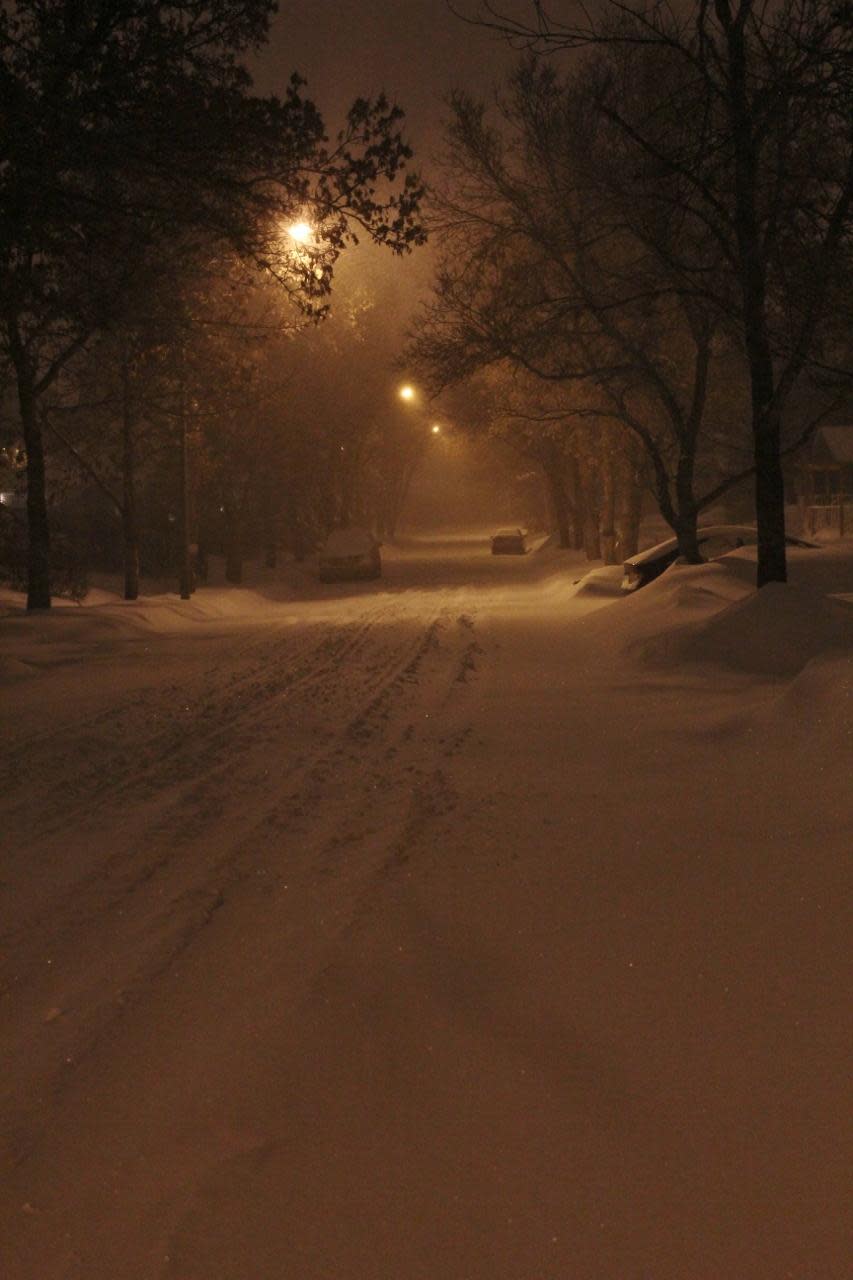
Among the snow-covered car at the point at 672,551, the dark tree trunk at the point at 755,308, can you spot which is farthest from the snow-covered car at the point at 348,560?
the dark tree trunk at the point at 755,308

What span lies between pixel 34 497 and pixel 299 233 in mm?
10156

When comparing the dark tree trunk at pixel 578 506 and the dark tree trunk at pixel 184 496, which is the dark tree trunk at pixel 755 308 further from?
the dark tree trunk at pixel 578 506

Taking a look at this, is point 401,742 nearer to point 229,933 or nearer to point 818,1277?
point 229,933

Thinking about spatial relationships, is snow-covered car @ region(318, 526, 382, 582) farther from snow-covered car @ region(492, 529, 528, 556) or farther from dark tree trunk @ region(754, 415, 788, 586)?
dark tree trunk @ region(754, 415, 788, 586)

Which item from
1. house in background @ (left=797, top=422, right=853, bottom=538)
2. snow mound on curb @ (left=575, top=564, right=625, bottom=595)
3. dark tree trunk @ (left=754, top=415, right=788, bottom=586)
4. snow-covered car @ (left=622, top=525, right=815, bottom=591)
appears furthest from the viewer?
house in background @ (left=797, top=422, right=853, bottom=538)

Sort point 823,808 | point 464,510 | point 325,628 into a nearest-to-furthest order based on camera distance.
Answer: point 823,808 < point 325,628 < point 464,510

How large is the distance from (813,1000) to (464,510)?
5085 inches

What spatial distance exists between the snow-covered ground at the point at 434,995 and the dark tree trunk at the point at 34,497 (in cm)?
1139

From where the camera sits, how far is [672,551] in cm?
2430

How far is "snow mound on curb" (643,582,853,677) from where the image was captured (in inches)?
489

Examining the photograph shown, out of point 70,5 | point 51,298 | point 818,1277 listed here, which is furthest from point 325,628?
point 818,1277

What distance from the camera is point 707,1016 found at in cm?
438

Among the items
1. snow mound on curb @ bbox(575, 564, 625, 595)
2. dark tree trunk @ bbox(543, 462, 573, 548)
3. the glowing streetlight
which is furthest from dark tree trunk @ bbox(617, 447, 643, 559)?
the glowing streetlight

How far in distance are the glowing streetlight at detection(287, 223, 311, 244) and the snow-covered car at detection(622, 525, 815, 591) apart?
12150 mm
